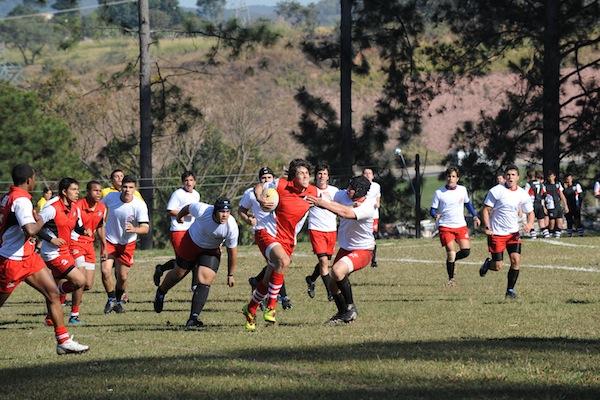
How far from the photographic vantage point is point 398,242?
34562mm

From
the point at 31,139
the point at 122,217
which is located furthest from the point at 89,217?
the point at 31,139

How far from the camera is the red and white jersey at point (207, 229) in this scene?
16031mm

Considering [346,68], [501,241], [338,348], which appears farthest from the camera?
[346,68]

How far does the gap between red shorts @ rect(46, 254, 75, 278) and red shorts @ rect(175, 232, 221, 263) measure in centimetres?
140

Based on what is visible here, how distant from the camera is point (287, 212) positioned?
15.6 metres

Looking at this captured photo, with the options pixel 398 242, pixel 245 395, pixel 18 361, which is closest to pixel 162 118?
pixel 398 242

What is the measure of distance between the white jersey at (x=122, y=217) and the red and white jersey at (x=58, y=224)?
6.89 ft

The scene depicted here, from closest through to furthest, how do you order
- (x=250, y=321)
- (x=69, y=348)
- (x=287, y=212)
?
(x=69, y=348), (x=250, y=321), (x=287, y=212)

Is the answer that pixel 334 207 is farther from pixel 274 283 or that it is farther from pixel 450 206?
pixel 450 206

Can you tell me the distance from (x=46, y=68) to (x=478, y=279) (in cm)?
9523

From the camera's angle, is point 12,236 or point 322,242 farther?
point 322,242

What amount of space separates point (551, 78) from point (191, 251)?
→ 2695cm

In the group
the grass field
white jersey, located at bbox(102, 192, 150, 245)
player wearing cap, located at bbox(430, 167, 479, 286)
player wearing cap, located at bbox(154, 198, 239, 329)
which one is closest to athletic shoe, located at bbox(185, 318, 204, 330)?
player wearing cap, located at bbox(154, 198, 239, 329)

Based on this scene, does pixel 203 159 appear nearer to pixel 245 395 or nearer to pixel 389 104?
pixel 389 104
